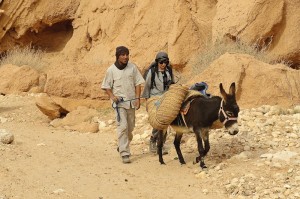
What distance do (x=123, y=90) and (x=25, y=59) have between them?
859 centimetres

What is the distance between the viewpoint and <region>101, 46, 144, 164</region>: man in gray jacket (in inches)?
311

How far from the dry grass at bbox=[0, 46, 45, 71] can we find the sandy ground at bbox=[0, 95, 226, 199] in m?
5.93

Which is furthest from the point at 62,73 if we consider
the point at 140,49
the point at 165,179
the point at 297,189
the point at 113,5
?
the point at 297,189

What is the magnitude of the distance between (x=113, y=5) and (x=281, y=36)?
5.26 m

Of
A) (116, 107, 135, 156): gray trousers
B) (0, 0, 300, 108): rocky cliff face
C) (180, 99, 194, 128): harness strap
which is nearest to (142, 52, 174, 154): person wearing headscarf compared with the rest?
(116, 107, 135, 156): gray trousers

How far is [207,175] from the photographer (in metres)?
7.04

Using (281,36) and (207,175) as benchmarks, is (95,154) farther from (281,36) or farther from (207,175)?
(281,36)

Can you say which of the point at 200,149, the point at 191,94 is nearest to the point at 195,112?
the point at 191,94

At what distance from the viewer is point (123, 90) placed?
795 cm

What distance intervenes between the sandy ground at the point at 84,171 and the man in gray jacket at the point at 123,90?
1.23ft

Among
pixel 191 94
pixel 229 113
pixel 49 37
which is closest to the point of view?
pixel 229 113

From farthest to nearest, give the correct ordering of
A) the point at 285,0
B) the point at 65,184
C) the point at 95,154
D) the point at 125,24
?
1. the point at 125,24
2. the point at 285,0
3. the point at 95,154
4. the point at 65,184

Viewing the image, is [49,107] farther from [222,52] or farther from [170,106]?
[170,106]

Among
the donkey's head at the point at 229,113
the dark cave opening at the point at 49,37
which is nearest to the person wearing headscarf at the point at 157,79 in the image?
the donkey's head at the point at 229,113
